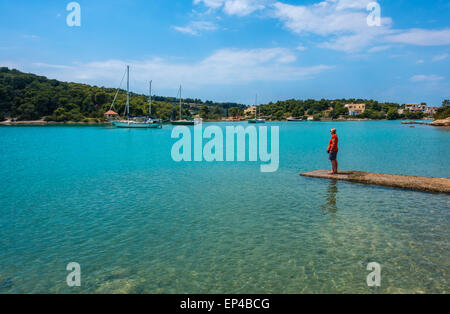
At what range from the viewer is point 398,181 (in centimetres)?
→ 1720

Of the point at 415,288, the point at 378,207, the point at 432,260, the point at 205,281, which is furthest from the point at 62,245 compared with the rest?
the point at 378,207

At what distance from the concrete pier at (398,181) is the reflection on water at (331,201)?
1.17 m

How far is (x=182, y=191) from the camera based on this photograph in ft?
55.3

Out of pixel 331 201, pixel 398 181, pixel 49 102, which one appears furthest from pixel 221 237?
pixel 49 102

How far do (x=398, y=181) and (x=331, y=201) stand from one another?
5.75 m

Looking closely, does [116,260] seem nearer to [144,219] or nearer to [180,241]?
[180,241]

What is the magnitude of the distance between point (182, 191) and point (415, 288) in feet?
39.8

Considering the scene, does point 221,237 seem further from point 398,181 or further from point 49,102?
point 49,102

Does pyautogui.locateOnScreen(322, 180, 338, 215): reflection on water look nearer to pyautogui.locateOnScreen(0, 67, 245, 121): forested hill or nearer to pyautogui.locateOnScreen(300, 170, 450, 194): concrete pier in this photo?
pyautogui.locateOnScreen(300, 170, 450, 194): concrete pier

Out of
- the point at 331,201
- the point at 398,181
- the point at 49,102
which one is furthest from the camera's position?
the point at 49,102

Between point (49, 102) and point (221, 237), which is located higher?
point (49, 102)

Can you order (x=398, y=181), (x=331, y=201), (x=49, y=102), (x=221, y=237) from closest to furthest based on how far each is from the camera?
(x=221, y=237) < (x=331, y=201) < (x=398, y=181) < (x=49, y=102)

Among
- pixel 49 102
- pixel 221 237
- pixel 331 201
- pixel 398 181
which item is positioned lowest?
pixel 221 237

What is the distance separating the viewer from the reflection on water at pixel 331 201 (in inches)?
508
